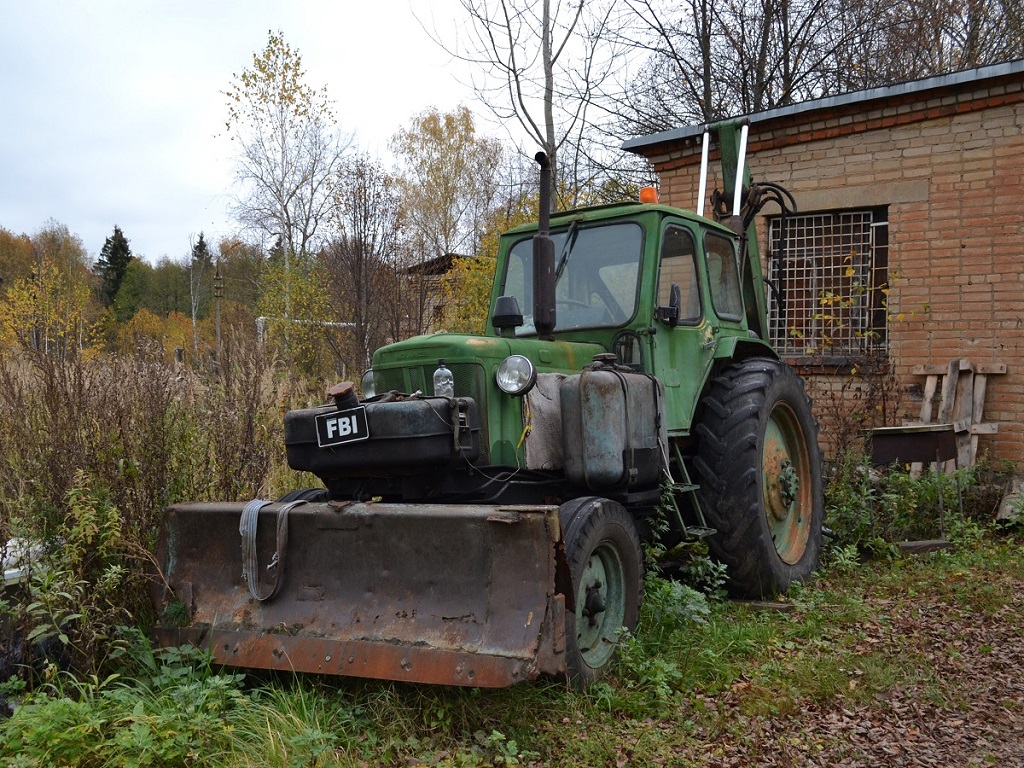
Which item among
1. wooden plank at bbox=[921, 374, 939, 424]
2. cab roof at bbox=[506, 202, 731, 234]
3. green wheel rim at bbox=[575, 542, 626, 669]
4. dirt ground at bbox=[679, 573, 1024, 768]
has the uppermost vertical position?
cab roof at bbox=[506, 202, 731, 234]

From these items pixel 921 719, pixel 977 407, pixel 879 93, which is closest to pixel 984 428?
pixel 977 407

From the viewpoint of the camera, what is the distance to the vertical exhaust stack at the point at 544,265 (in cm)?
433

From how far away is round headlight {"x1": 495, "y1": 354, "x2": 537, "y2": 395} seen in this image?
165 inches

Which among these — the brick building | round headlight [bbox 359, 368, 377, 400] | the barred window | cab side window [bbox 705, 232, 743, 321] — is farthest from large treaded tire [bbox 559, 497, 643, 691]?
the barred window

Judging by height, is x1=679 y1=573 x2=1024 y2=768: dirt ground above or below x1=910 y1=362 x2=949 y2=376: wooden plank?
below

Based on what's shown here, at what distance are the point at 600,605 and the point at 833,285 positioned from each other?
6872 millimetres

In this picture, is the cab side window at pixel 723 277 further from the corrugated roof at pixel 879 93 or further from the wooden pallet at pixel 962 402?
the corrugated roof at pixel 879 93

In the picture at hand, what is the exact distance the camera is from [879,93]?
29.5ft

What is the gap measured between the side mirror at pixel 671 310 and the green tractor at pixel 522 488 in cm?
3

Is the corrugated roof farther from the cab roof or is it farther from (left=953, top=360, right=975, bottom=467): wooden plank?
the cab roof

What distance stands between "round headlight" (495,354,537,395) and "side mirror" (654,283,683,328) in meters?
1.11

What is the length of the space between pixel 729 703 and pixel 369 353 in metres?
9.46

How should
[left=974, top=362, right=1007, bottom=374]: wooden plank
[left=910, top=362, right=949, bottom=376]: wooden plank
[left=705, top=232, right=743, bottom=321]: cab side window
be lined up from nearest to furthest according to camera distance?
[left=705, top=232, right=743, bottom=321]: cab side window
[left=974, top=362, right=1007, bottom=374]: wooden plank
[left=910, top=362, right=949, bottom=376]: wooden plank

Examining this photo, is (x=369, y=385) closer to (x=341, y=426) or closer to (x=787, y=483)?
(x=341, y=426)
